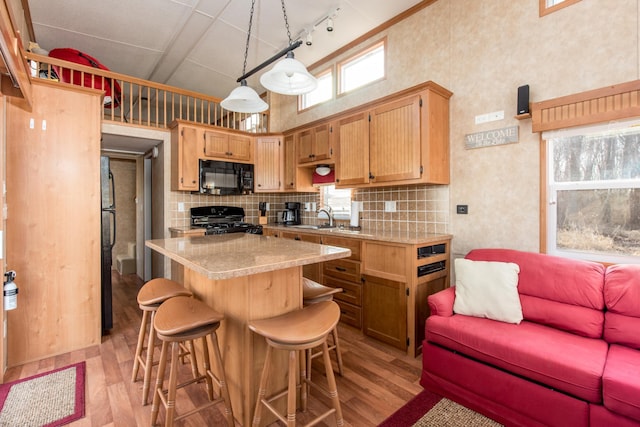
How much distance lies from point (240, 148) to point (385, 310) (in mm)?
3182

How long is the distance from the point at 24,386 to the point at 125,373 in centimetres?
64

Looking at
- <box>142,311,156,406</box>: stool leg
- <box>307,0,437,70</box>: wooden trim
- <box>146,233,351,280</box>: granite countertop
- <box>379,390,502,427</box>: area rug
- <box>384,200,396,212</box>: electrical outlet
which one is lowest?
<box>379,390,502,427</box>: area rug

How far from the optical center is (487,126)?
2619 mm

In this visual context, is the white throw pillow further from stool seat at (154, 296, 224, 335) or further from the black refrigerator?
the black refrigerator

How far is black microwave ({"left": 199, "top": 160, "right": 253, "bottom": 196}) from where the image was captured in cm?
414

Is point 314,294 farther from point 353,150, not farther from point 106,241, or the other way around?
point 106,241

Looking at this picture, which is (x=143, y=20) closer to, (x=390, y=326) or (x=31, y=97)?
(x=31, y=97)

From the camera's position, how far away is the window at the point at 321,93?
14.0 feet

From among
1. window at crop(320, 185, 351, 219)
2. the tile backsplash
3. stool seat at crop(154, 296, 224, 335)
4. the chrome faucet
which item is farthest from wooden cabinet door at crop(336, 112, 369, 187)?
stool seat at crop(154, 296, 224, 335)

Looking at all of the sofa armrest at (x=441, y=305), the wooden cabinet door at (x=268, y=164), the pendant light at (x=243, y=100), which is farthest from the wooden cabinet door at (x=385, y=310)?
the wooden cabinet door at (x=268, y=164)

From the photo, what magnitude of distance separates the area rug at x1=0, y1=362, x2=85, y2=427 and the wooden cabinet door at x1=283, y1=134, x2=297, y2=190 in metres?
3.05

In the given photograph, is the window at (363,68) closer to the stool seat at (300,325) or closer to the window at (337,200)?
the window at (337,200)

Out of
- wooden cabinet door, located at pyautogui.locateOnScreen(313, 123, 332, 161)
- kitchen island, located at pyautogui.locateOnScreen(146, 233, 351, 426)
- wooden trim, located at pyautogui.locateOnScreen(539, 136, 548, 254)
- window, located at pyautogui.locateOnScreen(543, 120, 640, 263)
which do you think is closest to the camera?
kitchen island, located at pyautogui.locateOnScreen(146, 233, 351, 426)

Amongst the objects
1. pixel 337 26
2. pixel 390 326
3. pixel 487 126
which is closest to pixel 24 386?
pixel 390 326
